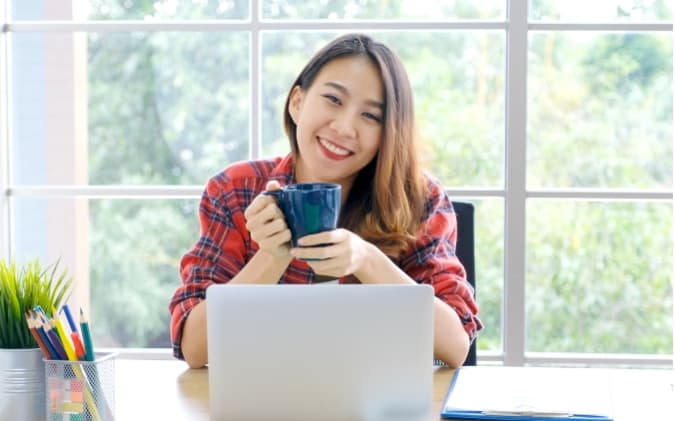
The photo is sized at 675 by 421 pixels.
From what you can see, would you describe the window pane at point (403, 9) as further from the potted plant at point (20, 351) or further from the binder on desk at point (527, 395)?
the potted plant at point (20, 351)

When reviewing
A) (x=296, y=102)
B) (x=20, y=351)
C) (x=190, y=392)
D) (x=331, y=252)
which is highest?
(x=296, y=102)

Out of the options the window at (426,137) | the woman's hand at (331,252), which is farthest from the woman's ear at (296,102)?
the window at (426,137)

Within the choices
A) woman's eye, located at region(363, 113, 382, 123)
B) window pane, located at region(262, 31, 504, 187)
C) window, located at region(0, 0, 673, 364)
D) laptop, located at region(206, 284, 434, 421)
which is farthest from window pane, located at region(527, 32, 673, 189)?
laptop, located at region(206, 284, 434, 421)

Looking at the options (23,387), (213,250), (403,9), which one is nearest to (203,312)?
(213,250)

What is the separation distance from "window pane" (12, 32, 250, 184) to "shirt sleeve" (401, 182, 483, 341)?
3.33ft

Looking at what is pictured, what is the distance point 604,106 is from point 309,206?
1.68 meters

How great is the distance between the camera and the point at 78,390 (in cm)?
129

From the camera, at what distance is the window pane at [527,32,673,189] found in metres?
2.88

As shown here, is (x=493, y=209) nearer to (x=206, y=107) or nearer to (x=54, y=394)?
(x=206, y=107)

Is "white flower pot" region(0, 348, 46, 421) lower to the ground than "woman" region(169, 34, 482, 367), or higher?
lower

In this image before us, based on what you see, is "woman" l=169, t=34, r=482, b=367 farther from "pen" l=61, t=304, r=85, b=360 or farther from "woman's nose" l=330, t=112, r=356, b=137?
"pen" l=61, t=304, r=85, b=360

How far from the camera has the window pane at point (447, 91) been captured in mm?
2896

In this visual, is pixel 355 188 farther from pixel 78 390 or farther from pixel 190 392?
pixel 78 390

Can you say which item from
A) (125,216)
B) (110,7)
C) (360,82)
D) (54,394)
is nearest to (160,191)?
(125,216)
